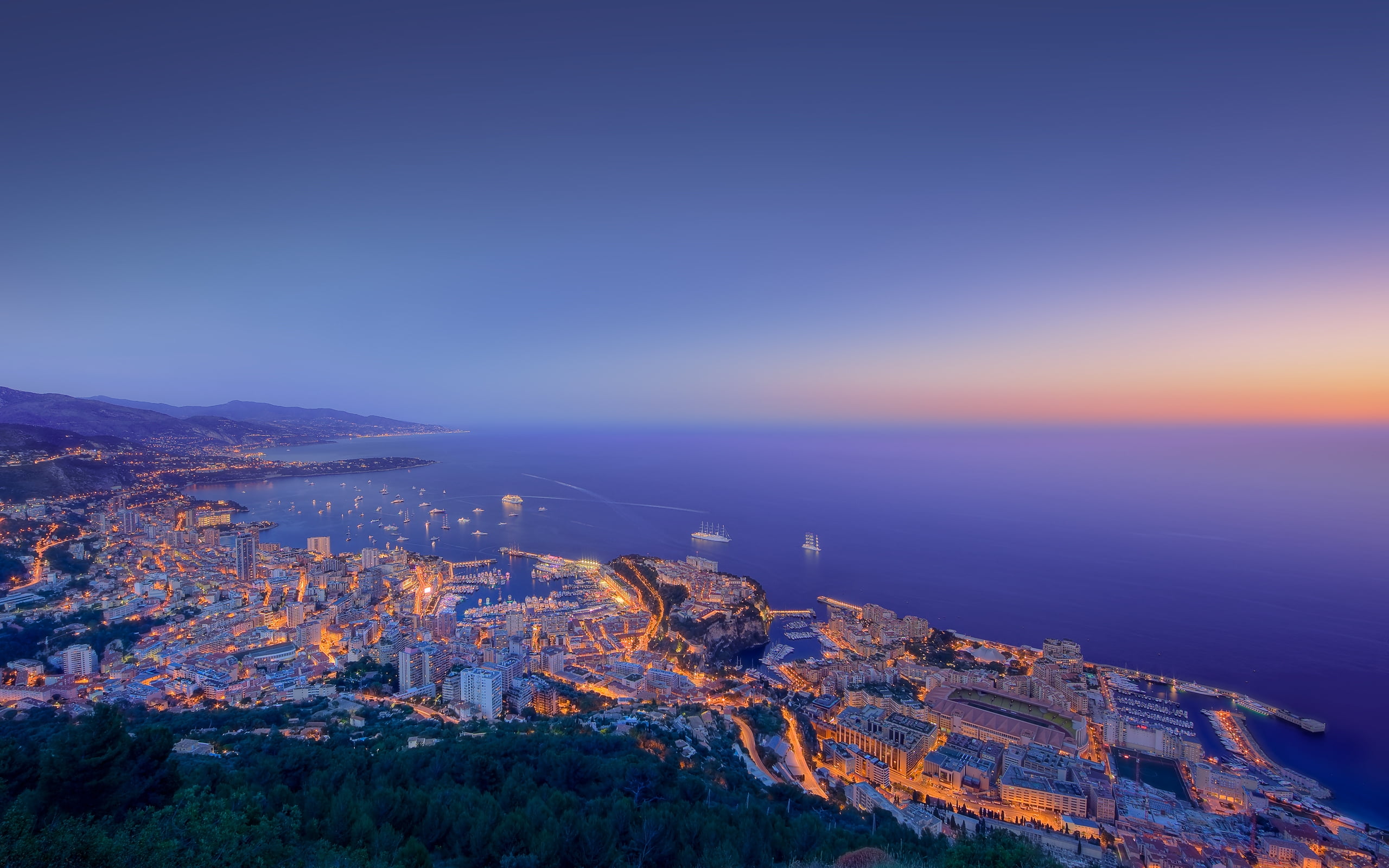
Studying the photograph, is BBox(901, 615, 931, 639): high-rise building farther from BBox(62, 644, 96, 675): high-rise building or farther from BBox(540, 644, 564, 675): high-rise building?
BBox(62, 644, 96, 675): high-rise building

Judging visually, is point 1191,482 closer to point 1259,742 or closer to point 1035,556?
point 1035,556

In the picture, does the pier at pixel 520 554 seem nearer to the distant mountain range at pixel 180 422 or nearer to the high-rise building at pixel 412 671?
the high-rise building at pixel 412 671

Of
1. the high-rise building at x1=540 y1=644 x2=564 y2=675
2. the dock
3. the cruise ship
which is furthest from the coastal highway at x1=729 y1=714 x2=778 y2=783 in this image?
the cruise ship

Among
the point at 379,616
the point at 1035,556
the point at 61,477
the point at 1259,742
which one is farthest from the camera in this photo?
the point at 61,477

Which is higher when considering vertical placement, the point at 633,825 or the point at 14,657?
the point at 633,825

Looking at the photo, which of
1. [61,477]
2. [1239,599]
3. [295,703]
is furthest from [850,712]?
[61,477]

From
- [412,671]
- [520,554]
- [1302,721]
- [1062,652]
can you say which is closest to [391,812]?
[412,671]
